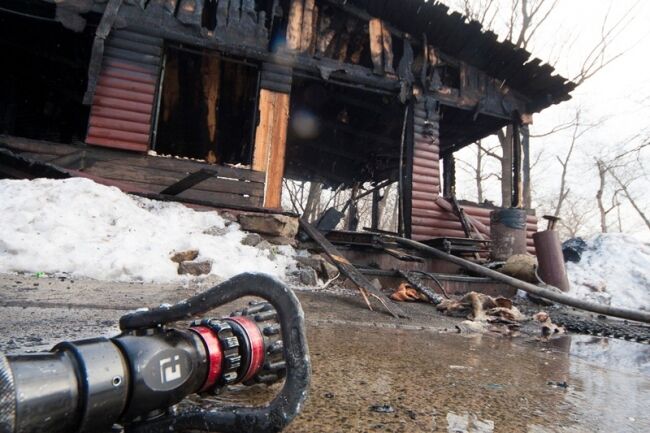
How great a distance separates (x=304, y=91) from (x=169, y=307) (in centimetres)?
902

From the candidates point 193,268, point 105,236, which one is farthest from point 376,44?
point 105,236

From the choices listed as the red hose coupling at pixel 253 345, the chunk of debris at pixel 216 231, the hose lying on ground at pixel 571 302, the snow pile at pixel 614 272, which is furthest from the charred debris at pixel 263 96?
the red hose coupling at pixel 253 345

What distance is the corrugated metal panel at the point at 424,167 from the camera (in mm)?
7917

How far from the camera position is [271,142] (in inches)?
264

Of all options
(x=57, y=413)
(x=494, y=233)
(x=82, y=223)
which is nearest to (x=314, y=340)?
(x=57, y=413)

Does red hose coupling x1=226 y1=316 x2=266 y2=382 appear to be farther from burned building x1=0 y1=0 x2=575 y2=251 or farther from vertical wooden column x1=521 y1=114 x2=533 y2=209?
vertical wooden column x1=521 y1=114 x2=533 y2=209

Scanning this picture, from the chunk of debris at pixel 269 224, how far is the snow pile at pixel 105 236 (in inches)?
15.3

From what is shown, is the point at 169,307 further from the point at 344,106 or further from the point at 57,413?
the point at 344,106

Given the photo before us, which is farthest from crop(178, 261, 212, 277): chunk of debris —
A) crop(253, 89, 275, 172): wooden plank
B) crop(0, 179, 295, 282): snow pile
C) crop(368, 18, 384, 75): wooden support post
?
crop(368, 18, 384, 75): wooden support post

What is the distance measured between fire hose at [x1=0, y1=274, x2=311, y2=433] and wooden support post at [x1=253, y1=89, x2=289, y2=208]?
569cm

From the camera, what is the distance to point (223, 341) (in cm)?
94

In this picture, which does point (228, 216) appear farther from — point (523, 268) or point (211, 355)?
point (211, 355)

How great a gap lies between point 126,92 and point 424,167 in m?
5.94

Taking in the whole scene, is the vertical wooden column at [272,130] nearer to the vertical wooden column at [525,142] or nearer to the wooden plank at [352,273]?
the wooden plank at [352,273]
